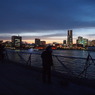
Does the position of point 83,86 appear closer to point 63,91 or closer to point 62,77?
point 63,91

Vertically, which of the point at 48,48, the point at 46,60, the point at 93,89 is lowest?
the point at 93,89

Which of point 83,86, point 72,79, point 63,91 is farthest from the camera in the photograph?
point 72,79

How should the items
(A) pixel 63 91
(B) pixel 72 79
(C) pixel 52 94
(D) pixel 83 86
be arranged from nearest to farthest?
(C) pixel 52 94 < (A) pixel 63 91 < (D) pixel 83 86 < (B) pixel 72 79

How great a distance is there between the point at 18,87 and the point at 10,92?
2.80 ft

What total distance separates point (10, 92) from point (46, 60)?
2301mm

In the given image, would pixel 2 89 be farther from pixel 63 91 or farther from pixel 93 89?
pixel 93 89

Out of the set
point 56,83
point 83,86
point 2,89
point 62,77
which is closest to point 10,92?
point 2,89

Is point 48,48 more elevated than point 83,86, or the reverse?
point 48,48

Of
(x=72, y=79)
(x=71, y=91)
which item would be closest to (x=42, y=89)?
(x=71, y=91)

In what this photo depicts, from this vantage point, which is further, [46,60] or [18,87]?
[46,60]

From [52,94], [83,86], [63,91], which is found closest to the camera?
[52,94]

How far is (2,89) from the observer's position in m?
7.20

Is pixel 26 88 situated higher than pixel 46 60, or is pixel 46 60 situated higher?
pixel 46 60

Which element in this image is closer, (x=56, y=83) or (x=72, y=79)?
(x=56, y=83)
